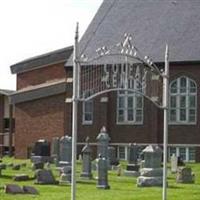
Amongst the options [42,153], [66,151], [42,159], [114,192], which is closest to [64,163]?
[66,151]

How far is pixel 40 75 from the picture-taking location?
57.1 m

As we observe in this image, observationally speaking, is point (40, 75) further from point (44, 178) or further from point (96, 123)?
point (44, 178)

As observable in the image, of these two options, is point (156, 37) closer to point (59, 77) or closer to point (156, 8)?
point (156, 8)

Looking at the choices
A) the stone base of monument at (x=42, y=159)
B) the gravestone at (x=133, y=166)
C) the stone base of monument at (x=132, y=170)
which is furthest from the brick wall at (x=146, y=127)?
the stone base of monument at (x=132, y=170)

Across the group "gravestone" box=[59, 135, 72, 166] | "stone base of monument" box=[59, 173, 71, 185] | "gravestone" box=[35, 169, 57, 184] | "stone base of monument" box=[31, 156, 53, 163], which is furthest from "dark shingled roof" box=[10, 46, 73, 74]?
"gravestone" box=[35, 169, 57, 184]

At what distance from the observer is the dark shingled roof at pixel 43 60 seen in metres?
53.9

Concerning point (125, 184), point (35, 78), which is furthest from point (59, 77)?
point (125, 184)

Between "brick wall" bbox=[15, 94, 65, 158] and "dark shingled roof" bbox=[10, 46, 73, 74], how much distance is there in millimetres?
5401

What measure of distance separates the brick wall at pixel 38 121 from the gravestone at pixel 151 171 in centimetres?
2297

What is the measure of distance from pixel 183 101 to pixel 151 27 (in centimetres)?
546

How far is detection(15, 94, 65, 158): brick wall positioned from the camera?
161 feet

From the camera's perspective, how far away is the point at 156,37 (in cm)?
4559

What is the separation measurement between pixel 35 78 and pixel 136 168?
27.7 meters

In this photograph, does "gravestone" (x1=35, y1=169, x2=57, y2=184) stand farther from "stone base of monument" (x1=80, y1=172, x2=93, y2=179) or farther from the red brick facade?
the red brick facade
